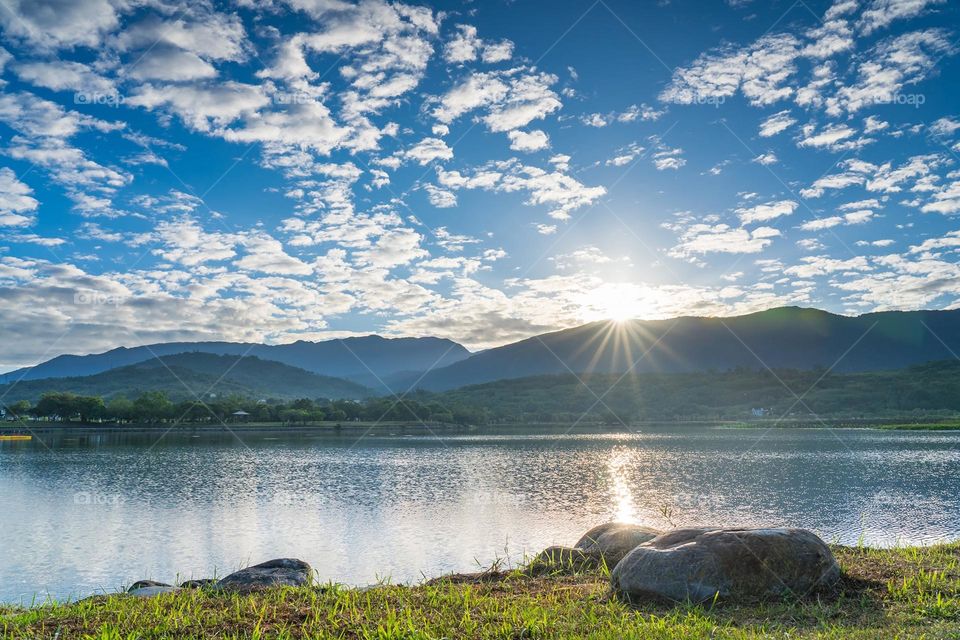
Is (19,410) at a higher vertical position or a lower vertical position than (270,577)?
higher

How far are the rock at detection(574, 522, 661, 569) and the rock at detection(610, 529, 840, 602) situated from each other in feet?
14.3

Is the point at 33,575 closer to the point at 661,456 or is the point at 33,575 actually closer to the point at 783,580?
the point at 783,580

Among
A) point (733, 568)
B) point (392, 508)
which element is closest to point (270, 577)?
point (733, 568)

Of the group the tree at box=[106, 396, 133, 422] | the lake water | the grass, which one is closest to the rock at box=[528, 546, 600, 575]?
the grass

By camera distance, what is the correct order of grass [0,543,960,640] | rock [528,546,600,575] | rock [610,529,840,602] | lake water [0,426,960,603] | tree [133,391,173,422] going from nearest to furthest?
1. grass [0,543,960,640]
2. rock [610,529,840,602]
3. rock [528,546,600,575]
4. lake water [0,426,960,603]
5. tree [133,391,173,422]

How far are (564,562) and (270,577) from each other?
7.69m

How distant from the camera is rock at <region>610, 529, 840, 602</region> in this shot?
1202cm

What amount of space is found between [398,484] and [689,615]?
49.7 meters

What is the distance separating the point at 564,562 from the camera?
16906 millimetres

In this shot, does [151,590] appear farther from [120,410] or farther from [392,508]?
[120,410]

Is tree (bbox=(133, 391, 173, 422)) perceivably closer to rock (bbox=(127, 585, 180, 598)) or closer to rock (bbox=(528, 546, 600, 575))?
rock (bbox=(127, 585, 180, 598))

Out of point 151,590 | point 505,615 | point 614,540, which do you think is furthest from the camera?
point 614,540

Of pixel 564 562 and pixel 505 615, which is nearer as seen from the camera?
pixel 505 615

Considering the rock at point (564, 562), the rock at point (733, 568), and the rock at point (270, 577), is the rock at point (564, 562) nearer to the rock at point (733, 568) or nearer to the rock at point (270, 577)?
the rock at point (733, 568)
